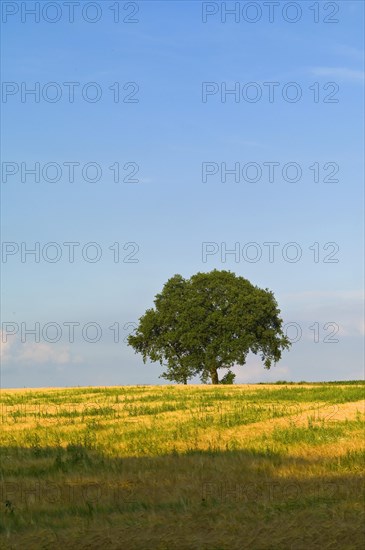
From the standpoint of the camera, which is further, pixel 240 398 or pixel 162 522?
pixel 240 398

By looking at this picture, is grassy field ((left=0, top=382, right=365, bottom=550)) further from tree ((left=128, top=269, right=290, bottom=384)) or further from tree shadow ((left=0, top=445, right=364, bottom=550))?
tree ((left=128, top=269, right=290, bottom=384))

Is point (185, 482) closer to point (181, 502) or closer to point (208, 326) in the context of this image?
point (181, 502)

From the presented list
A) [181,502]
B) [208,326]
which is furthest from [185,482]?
[208,326]

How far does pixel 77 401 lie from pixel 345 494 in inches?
1194

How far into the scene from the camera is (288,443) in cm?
1977

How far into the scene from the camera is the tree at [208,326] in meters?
73.9

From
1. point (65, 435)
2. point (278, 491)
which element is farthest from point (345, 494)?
point (65, 435)

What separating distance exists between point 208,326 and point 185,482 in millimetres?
60415

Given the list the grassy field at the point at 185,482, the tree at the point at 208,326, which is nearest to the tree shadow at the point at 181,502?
the grassy field at the point at 185,482

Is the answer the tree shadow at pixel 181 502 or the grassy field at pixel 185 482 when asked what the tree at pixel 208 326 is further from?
the tree shadow at pixel 181 502

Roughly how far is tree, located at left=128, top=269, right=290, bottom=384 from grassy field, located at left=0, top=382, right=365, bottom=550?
44.7m

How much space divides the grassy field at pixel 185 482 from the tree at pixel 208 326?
147 feet

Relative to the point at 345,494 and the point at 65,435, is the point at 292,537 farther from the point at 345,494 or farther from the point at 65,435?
the point at 65,435

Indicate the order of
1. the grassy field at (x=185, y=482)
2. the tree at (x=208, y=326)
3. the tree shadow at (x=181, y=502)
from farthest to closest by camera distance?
the tree at (x=208, y=326), the grassy field at (x=185, y=482), the tree shadow at (x=181, y=502)
